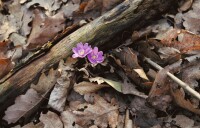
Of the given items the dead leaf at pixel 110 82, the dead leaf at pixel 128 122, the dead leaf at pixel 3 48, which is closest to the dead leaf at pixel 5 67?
the dead leaf at pixel 3 48

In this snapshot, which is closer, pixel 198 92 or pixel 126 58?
pixel 198 92

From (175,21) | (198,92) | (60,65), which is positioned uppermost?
(60,65)

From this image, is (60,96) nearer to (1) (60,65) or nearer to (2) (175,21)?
(1) (60,65)

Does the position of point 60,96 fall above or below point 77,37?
below

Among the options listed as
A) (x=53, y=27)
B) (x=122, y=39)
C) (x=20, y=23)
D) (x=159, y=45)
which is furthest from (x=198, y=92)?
(x=20, y=23)

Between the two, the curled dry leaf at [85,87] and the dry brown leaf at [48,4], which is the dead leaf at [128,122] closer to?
the curled dry leaf at [85,87]

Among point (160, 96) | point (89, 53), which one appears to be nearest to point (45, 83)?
point (89, 53)
